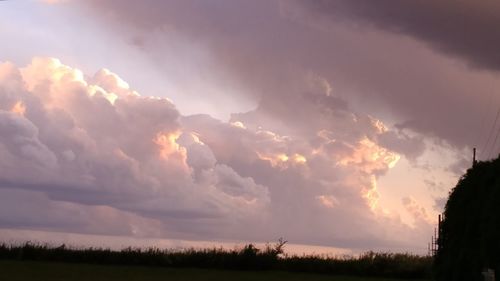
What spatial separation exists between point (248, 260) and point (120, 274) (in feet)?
34.2

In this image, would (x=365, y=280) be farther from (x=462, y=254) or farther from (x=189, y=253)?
(x=462, y=254)

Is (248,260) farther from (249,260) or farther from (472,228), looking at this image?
(472,228)

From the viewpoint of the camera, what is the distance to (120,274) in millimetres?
44062

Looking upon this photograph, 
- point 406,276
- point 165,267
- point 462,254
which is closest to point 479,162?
point 462,254

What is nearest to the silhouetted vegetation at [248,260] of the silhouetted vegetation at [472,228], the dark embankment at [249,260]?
the dark embankment at [249,260]

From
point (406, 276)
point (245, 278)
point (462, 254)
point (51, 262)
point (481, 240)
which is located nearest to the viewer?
point (481, 240)

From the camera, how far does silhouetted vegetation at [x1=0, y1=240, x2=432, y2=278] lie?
166 ft

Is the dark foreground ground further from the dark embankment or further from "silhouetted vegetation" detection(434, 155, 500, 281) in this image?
"silhouetted vegetation" detection(434, 155, 500, 281)

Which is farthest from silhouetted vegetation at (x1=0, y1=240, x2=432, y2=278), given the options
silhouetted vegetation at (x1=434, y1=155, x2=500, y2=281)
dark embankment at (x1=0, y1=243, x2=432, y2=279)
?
silhouetted vegetation at (x1=434, y1=155, x2=500, y2=281)

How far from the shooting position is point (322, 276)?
161ft

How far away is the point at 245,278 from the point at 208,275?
6.97 feet

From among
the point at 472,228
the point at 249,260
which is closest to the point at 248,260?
the point at 249,260

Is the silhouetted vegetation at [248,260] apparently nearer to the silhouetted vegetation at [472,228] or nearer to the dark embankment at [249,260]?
the dark embankment at [249,260]

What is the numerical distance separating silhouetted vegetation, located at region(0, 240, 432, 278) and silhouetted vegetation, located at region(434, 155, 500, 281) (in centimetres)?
1528
